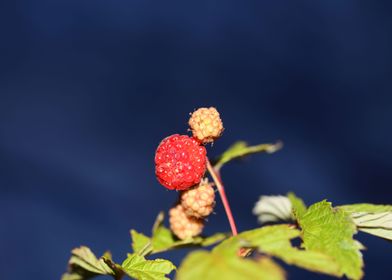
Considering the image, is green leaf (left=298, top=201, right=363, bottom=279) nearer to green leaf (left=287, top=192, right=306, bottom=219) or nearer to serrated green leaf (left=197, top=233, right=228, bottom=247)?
green leaf (left=287, top=192, right=306, bottom=219)

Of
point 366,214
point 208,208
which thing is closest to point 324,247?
point 366,214

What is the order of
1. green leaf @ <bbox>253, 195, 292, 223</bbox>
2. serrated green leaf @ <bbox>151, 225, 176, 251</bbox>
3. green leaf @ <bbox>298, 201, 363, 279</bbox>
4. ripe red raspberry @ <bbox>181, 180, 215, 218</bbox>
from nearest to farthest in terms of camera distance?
green leaf @ <bbox>298, 201, 363, 279</bbox>
ripe red raspberry @ <bbox>181, 180, 215, 218</bbox>
serrated green leaf @ <bbox>151, 225, 176, 251</bbox>
green leaf @ <bbox>253, 195, 292, 223</bbox>

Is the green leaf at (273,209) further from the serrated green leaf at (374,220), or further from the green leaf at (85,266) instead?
the green leaf at (85,266)

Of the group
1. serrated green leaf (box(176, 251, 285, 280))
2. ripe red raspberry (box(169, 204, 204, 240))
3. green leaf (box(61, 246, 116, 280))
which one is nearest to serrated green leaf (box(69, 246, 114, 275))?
green leaf (box(61, 246, 116, 280))

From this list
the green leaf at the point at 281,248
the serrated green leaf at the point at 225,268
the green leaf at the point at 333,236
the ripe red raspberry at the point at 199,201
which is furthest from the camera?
the ripe red raspberry at the point at 199,201

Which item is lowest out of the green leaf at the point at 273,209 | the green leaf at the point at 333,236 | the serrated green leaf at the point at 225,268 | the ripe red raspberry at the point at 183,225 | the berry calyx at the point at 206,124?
the serrated green leaf at the point at 225,268

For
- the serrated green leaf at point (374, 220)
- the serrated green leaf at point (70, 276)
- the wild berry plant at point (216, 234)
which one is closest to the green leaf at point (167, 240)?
the wild berry plant at point (216, 234)
